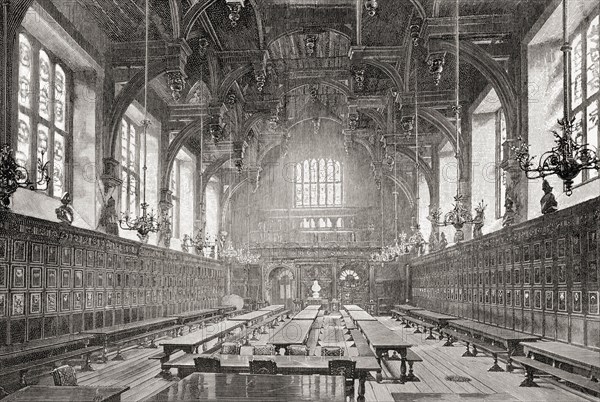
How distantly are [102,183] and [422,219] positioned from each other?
16.0 metres

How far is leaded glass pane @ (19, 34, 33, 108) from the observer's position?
11969mm

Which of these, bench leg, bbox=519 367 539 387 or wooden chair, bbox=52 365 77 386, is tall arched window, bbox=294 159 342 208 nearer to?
bench leg, bbox=519 367 539 387

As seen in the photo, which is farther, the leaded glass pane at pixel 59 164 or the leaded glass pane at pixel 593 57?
the leaded glass pane at pixel 59 164

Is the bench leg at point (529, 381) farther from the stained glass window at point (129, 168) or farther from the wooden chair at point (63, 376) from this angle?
the stained glass window at point (129, 168)

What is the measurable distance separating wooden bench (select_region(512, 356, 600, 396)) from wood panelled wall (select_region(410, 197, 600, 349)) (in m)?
0.88

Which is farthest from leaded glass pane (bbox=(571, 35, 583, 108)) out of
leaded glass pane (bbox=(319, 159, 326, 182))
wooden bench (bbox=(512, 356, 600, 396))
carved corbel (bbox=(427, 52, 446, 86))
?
leaded glass pane (bbox=(319, 159, 326, 182))

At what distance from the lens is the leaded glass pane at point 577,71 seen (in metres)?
11.7

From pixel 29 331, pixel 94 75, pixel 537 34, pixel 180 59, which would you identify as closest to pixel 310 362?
pixel 29 331

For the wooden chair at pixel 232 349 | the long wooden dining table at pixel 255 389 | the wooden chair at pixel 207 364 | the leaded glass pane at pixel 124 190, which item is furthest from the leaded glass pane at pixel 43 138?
the long wooden dining table at pixel 255 389

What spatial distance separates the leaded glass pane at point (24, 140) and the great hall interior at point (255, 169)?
47mm

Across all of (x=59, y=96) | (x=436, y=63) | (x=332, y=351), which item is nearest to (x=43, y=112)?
(x=59, y=96)

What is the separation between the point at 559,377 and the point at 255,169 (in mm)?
18881

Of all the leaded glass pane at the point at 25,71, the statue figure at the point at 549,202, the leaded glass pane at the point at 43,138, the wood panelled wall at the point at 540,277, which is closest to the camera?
the wood panelled wall at the point at 540,277

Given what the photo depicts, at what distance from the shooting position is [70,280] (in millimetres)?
11719
